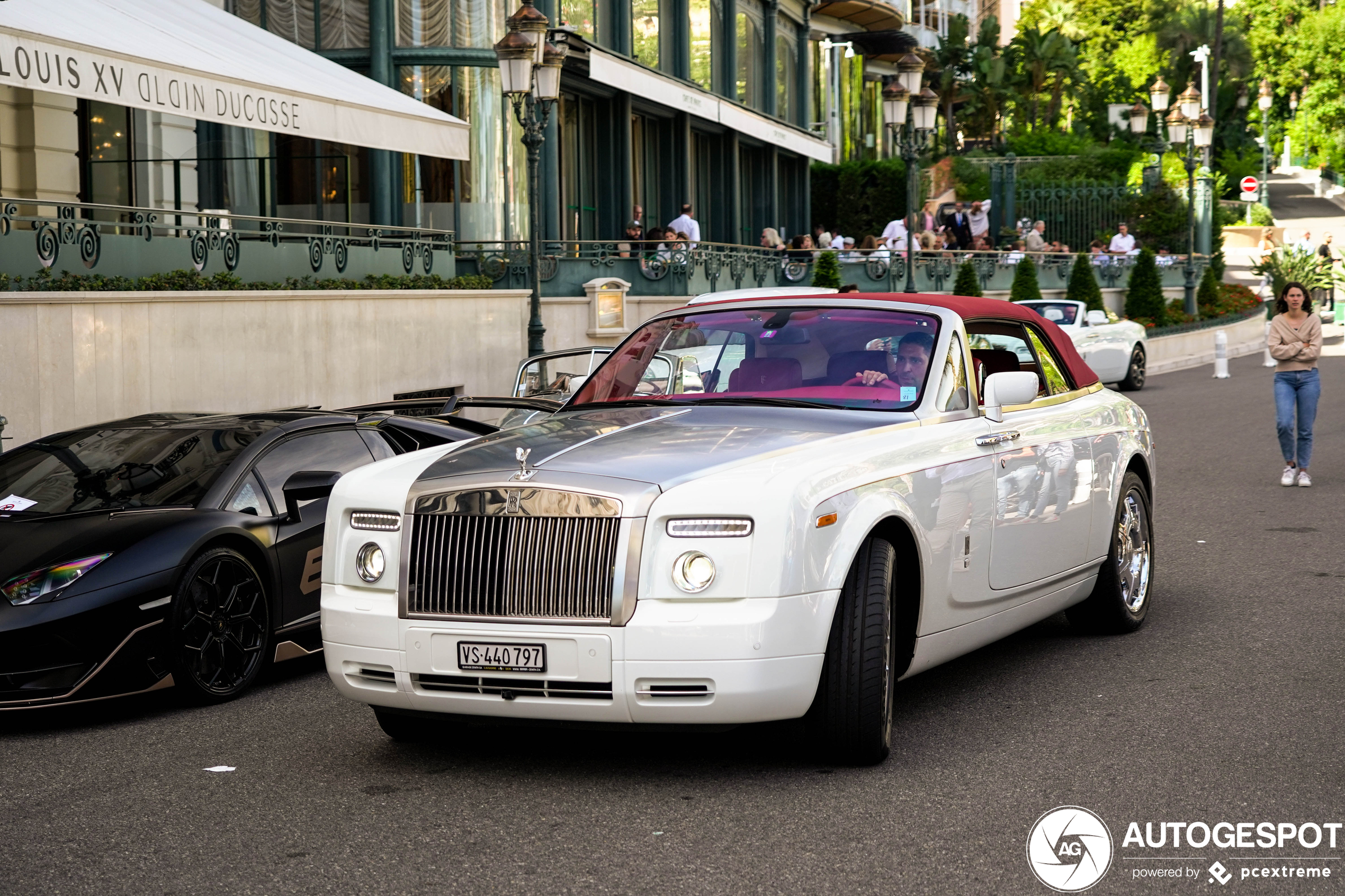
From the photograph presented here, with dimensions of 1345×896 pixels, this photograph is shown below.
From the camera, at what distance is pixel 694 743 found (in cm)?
611

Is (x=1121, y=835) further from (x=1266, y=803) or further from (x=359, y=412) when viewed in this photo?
(x=359, y=412)

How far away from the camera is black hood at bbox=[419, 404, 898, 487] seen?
18.2ft

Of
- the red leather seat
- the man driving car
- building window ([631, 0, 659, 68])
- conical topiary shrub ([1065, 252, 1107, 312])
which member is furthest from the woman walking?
building window ([631, 0, 659, 68])

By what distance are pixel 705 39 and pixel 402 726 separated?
34456 millimetres

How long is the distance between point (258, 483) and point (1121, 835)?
4.51 m

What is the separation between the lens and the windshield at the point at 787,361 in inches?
261

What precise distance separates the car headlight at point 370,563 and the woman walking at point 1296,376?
10.4m

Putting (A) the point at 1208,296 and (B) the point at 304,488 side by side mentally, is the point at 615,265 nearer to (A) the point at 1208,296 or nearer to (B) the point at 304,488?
(B) the point at 304,488

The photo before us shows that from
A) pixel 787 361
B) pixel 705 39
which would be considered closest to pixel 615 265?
pixel 705 39

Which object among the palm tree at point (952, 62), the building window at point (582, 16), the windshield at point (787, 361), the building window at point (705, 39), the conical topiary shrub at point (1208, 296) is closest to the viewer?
the windshield at point (787, 361)

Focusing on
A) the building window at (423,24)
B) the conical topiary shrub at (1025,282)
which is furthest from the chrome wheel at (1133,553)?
the conical topiary shrub at (1025,282)

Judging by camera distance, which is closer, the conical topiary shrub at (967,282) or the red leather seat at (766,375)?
the red leather seat at (766,375)

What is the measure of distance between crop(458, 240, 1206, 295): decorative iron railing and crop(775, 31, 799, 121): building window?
10.2 metres

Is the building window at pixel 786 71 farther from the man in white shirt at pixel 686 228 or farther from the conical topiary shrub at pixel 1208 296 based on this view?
the man in white shirt at pixel 686 228
